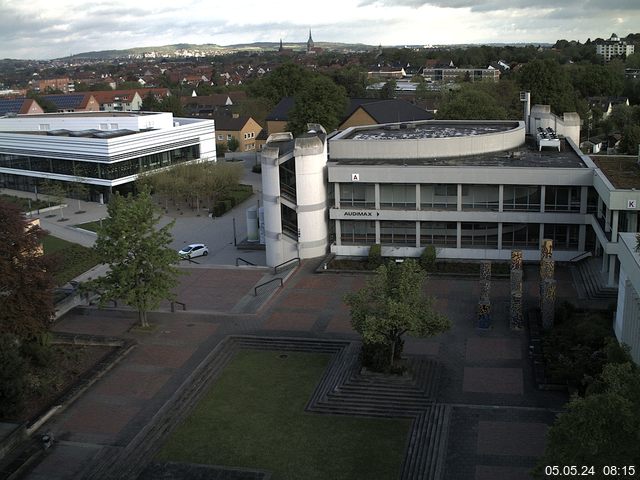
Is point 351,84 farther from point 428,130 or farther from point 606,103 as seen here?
point 428,130

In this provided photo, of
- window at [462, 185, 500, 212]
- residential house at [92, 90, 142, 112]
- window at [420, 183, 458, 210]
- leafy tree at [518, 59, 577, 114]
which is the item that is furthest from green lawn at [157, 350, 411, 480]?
residential house at [92, 90, 142, 112]

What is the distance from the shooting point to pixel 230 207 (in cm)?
5803

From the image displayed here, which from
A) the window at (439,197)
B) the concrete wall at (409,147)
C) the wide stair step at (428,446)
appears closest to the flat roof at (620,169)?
the concrete wall at (409,147)

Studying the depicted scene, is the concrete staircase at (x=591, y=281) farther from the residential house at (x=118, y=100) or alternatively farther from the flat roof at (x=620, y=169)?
the residential house at (x=118, y=100)

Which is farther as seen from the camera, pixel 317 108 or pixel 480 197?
pixel 317 108

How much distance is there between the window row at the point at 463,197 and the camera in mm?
38031

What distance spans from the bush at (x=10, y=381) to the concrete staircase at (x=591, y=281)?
24404 mm

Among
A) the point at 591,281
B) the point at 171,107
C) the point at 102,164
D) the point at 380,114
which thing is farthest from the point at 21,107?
the point at 591,281

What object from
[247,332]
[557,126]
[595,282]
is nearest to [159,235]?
[247,332]

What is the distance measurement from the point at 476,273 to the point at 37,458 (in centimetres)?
2352

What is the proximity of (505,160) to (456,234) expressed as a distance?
18.7ft

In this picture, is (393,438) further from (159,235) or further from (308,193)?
(308,193)

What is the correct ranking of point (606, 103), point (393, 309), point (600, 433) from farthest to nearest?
point (606, 103) → point (393, 309) → point (600, 433)

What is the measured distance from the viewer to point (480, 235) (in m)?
39.5
